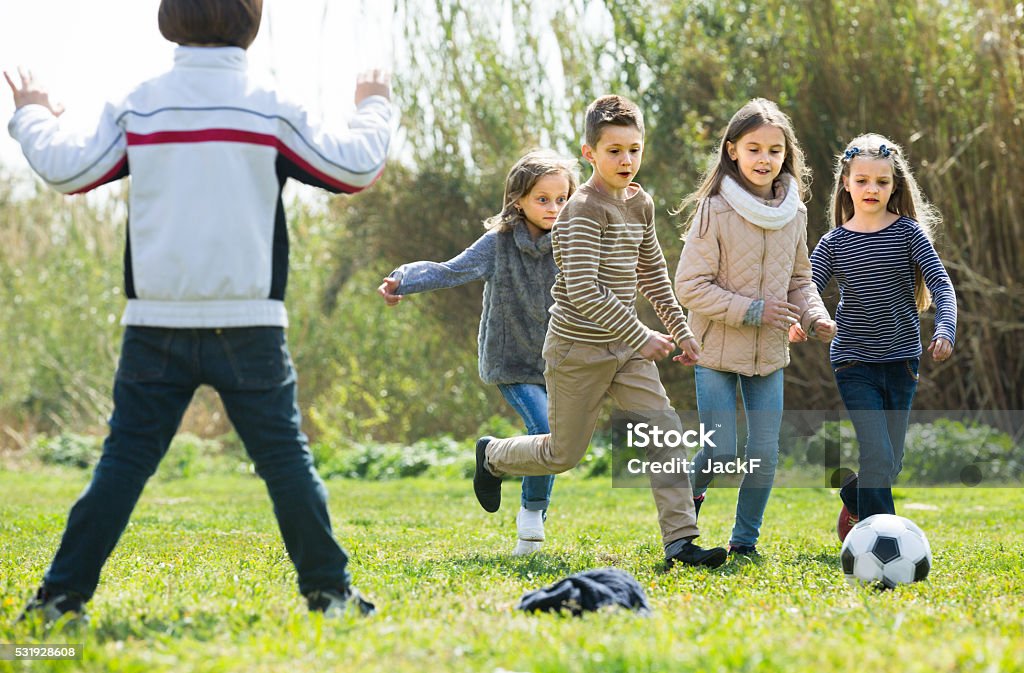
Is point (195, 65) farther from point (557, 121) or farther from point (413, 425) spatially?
point (413, 425)

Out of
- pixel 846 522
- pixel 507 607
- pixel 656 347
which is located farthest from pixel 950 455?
pixel 507 607

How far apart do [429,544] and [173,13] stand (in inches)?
132

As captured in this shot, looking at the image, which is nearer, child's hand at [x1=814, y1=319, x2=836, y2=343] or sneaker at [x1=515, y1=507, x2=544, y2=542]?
child's hand at [x1=814, y1=319, x2=836, y2=343]

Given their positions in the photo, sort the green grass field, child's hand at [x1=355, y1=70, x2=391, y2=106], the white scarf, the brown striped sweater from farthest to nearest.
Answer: the white scarf
the brown striped sweater
child's hand at [x1=355, y1=70, x2=391, y2=106]
the green grass field

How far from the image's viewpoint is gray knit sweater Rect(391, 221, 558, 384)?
18.2ft

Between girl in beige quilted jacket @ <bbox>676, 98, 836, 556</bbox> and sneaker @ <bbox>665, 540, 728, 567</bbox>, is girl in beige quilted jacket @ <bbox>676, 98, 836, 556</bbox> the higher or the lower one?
the higher one

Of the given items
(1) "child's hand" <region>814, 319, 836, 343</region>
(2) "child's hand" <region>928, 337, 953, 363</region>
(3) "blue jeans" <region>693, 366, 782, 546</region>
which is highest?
(1) "child's hand" <region>814, 319, 836, 343</region>

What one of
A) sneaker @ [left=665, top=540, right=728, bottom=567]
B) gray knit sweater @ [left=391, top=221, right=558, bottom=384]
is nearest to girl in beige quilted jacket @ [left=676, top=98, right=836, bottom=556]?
sneaker @ [left=665, top=540, right=728, bottom=567]

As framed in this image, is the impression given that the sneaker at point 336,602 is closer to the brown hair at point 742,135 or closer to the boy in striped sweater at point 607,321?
the boy in striped sweater at point 607,321

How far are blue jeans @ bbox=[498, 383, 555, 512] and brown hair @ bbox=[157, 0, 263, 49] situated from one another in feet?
8.05

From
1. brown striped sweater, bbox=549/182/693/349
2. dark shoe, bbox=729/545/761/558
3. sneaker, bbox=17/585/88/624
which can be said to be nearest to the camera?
sneaker, bbox=17/585/88/624

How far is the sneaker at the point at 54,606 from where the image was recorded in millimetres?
3252

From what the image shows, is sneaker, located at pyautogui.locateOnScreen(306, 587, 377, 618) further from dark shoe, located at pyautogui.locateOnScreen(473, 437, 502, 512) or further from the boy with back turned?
dark shoe, located at pyautogui.locateOnScreen(473, 437, 502, 512)

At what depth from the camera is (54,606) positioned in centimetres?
329
